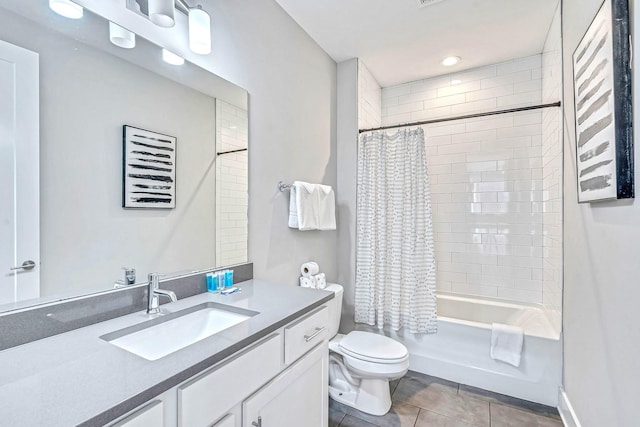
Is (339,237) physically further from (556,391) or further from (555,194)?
(556,391)

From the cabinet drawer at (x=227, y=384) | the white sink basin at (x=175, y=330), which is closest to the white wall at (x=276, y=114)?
the white sink basin at (x=175, y=330)

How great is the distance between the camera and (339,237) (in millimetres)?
2664

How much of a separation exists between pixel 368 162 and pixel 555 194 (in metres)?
1.33

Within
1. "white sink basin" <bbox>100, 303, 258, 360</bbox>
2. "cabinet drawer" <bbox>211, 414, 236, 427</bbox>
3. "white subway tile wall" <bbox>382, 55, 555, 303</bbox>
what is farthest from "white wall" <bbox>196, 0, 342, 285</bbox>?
"white subway tile wall" <bbox>382, 55, 555, 303</bbox>

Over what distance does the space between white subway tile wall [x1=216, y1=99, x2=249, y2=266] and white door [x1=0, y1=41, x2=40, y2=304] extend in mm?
719

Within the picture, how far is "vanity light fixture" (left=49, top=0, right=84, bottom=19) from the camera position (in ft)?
3.25

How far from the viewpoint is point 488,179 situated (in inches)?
108

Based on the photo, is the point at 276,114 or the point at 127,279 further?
the point at 276,114

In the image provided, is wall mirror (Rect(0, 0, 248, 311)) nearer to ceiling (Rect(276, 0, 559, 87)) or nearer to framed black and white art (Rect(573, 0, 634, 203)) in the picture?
ceiling (Rect(276, 0, 559, 87))

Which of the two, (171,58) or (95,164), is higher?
(171,58)

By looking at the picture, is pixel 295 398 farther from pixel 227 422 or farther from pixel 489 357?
pixel 489 357

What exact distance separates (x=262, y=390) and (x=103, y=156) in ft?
3.28

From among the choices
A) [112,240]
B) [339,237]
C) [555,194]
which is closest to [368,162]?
[339,237]

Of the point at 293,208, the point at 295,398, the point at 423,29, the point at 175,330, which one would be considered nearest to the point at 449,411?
the point at 295,398
